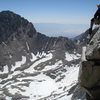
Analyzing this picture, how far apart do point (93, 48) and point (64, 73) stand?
184 metres

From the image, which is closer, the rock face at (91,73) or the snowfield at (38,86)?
the rock face at (91,73)

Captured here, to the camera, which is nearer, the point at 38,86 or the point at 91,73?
the point at 91,73

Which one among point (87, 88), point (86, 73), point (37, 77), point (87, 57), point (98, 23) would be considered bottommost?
point (37, 77)

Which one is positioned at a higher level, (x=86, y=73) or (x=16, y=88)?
(x=86, y=73)

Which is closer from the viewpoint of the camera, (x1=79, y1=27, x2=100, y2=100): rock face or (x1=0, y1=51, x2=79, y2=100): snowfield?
(x1=79, y1=27, x2=100, y2=100): rock face

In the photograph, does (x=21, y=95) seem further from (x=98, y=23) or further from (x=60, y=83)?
(x=98, y=23)

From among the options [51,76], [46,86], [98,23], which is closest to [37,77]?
[51,76]

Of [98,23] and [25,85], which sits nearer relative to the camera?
[98,23]

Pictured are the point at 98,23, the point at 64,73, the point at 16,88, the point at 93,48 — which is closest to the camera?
the point at 93,48

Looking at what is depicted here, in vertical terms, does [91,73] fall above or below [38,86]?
above

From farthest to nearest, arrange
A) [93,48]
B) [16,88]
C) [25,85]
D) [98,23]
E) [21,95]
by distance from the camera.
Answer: [25,85] → [16,88] → [21,95] → [98,23] → [93,48]

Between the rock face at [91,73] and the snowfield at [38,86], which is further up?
the rock face at [91,73]

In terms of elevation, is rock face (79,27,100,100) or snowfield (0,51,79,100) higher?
rock face (79,27,100,100)

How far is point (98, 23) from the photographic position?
15844mm
